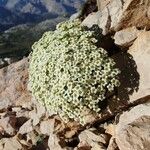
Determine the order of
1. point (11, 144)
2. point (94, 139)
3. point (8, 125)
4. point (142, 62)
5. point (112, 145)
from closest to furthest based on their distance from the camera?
point (112, 145)
point (94, 139)
point (142, 62)
point (11, 144)
point (8, 125)

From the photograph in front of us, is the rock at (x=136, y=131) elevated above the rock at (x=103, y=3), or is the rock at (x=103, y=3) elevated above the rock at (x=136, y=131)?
the rock at (x=103, y=3)

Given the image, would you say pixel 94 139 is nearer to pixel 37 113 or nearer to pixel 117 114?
pixel 117 114

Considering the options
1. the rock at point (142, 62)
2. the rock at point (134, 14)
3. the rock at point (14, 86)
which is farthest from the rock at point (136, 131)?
the rock at point (14, 86)

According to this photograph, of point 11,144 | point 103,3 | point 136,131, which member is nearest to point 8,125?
point 11,144

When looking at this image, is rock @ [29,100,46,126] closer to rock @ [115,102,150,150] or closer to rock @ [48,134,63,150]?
rock @ [48,134,63,150]

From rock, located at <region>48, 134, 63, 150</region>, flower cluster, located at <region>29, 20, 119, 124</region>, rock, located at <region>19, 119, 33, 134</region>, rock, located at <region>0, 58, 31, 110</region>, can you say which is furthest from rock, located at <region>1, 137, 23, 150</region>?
rock, located at <region>0, 58, 31, 110</region>

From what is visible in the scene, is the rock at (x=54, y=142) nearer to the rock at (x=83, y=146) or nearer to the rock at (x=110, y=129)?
the rock at (x=83, y=146)

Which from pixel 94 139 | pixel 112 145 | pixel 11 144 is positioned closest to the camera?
pixel 112 145

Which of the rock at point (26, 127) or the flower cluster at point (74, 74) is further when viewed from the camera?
the rock at point (26, 127)
